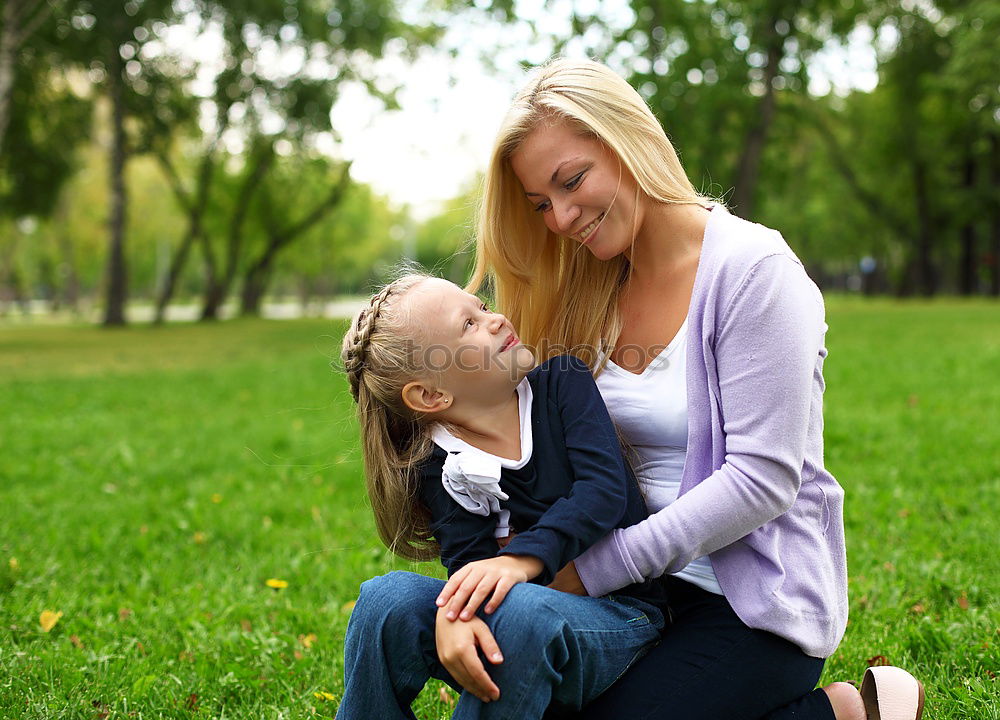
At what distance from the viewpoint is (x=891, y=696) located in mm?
2473

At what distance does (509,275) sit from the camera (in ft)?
9.51

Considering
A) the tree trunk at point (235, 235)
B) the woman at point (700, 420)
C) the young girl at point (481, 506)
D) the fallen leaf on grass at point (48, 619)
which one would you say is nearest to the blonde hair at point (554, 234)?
the woman at point (700, 420)

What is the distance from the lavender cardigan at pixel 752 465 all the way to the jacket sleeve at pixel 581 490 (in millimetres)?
85

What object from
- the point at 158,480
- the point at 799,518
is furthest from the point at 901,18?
the point at 799,518

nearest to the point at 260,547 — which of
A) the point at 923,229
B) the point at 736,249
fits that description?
the point at 736,249

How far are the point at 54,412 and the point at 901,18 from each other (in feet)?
97.1

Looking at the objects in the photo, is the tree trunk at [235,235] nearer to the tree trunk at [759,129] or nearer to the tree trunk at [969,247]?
the tree trunk at [759,129]

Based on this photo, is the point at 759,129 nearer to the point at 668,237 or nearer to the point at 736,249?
the point at 668,237

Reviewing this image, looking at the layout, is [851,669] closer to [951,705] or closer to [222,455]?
[951,705]

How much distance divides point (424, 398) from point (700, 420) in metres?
0.70

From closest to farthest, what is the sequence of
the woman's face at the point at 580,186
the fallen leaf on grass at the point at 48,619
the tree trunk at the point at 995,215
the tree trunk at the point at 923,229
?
1. the woman's face at the point at 580,186
2. the fallen leaf on grass at the point at 48,619
3. the tree trunk at the point at 995,215
4. the tree trunk at the point at 923,229

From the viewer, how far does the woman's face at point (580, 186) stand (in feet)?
8.34

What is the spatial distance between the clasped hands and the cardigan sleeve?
0.23 metres

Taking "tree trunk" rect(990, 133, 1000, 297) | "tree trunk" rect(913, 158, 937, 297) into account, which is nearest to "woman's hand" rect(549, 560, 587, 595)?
"tree trunk" rect(990, 133, 1000, 297)
